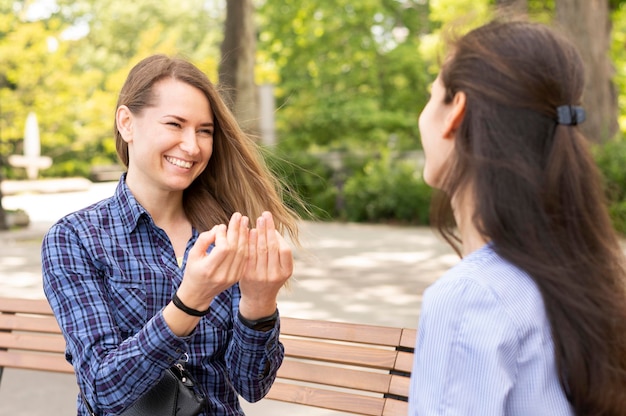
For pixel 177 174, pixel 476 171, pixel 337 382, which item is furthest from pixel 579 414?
pixel 337 382

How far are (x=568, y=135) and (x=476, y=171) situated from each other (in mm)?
151

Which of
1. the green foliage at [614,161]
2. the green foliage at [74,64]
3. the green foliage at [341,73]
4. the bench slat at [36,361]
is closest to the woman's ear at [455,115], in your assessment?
the bench slat at [36,361]

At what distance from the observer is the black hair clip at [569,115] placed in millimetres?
1271

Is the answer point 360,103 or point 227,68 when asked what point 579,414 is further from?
point 360,103

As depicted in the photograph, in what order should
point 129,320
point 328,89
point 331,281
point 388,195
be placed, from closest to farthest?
point 129,320 < point 331,281 < point 388,195 < point 328,89

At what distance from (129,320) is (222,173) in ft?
1.85

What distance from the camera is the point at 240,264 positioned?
173 centimetres

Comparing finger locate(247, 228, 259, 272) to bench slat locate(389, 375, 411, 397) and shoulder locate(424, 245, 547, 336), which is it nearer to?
shoulder locate(424, 245, 547, 336)

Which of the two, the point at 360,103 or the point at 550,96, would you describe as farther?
the point at 360,103

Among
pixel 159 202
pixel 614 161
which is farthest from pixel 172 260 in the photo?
pixel 614 161

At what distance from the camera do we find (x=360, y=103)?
21.9 metres

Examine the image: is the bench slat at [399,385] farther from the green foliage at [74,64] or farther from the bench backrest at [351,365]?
the green foliage at [74,64]

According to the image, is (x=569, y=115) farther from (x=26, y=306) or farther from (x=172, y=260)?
(x=26, y=306)

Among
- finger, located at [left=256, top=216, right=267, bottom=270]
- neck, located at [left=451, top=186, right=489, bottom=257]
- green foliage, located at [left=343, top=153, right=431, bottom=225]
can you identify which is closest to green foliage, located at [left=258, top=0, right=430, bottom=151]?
green foliage, located at [left=343, top=153, right=431, bottom=225]
